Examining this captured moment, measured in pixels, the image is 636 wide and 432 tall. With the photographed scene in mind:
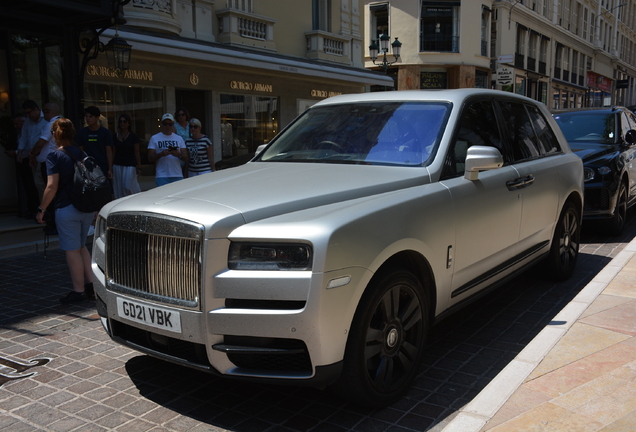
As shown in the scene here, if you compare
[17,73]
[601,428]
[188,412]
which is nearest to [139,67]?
[17,73]

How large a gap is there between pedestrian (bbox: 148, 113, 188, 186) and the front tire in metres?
5.86

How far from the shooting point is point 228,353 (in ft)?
9.71

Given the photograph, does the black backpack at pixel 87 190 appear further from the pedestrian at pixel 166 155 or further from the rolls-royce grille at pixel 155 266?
the pedestrian at pixel 166 155

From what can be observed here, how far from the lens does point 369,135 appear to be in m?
4.37

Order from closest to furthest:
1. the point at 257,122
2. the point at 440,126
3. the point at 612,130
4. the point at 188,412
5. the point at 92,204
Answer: the point at 188,412 < the point at 440,126 < the point at 92,204 < the point at 612,130 < the point at 257,122

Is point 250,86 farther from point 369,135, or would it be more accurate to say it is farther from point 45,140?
point 369,135

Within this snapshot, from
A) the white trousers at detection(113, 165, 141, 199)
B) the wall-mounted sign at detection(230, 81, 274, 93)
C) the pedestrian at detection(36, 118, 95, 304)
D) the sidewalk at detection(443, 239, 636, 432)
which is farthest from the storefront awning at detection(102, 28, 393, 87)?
the sidewalk at detection(443, 239, 636, 432)

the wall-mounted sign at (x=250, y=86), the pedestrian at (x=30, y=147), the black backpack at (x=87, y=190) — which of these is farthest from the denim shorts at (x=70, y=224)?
the wall-mounted sign at (x=250, y=86)

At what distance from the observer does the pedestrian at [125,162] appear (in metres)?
9.34

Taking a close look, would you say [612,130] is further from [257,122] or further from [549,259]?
[257,122]

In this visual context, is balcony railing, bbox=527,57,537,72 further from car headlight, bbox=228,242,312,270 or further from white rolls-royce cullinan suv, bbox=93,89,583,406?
car headlight, bbox=228,242,312,270

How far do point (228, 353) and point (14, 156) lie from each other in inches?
368

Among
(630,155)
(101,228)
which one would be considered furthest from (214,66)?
(101,228)

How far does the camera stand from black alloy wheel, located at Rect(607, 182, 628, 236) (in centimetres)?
856
